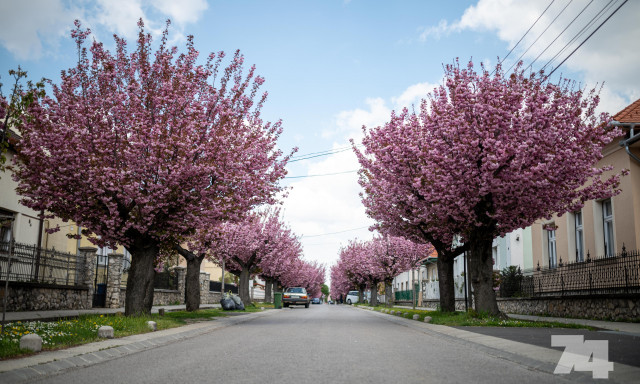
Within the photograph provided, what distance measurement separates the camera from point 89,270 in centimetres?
2431

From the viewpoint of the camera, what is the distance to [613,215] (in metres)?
20.2

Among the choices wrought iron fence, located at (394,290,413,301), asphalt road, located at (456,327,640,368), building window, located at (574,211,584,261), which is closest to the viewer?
asphalt road, located at (456,327,640,368)

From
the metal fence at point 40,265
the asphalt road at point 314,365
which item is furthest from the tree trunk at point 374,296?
the asphalt road at point 314,365

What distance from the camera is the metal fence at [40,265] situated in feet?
62.4

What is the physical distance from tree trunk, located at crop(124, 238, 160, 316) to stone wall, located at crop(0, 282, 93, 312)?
4356 mm

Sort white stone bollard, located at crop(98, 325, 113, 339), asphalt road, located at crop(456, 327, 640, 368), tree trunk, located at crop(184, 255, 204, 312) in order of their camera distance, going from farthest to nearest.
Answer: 1. tree trunk, located at crop(184, 255, 204, 312)
2. white stone bollard, located at crop(98, 325, 113, 339)
3. asphalt road, located at crop(456, 327, 640, 368)

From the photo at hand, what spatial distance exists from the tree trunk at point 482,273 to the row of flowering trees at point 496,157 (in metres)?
0.03

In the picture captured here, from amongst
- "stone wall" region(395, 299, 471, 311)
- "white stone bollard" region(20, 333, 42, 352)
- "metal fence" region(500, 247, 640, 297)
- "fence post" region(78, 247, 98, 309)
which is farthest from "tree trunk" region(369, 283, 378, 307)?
"white stone bollard" region(20, 333, 42, 352)

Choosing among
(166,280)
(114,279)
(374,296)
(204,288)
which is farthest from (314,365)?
(374,296)

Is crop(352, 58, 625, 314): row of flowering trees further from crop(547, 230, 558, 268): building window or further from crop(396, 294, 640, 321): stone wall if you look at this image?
crop(547, 230, 558, 268): building window

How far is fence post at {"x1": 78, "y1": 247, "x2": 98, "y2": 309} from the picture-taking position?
24078 millimetres

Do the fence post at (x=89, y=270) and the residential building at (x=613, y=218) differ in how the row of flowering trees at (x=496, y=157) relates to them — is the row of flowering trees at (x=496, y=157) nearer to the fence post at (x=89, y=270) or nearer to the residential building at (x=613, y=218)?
the residential building at (x=613, y=218)

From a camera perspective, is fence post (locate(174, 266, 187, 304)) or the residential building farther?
fence post (locate(174, 266, 187, 304))

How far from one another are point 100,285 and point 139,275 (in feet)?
34.4
